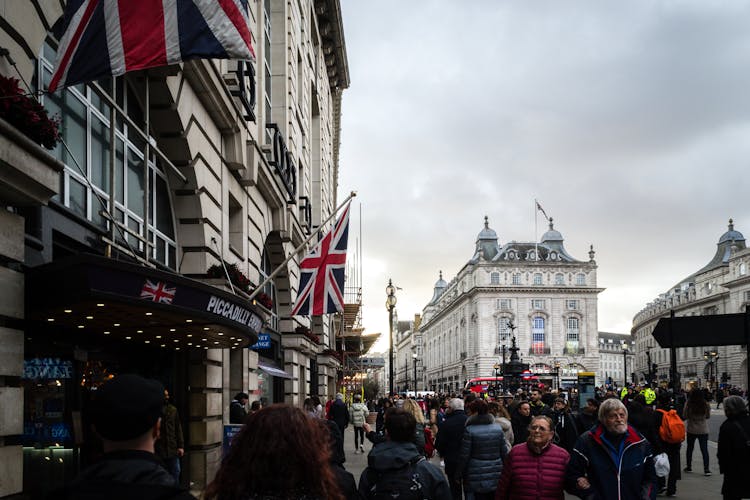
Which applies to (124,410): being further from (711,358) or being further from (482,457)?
(711,358)

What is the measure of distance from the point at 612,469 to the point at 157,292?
493 centimetres

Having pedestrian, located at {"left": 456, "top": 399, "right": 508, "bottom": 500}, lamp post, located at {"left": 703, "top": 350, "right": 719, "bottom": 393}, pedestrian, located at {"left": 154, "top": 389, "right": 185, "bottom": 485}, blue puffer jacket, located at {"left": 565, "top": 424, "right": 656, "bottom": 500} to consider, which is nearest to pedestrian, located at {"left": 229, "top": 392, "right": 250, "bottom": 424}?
pedestrian, located at {"left": 154, "top": 389, "right": 185, "bottom": 485}

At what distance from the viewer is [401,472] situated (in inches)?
215

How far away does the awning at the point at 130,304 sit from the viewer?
7641mm

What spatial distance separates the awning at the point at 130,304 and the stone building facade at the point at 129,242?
2 cm

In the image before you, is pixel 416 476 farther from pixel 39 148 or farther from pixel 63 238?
pixel 63 238

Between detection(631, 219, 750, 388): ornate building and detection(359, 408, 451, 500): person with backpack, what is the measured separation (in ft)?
281

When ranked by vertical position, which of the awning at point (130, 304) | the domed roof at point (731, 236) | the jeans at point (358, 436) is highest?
the domed roof at point (731, 236)

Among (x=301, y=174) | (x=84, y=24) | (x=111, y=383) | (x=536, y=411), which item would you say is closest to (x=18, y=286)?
(x=84, y=24)

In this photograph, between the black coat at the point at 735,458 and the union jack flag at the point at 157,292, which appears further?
the black coat at the point at 735,458

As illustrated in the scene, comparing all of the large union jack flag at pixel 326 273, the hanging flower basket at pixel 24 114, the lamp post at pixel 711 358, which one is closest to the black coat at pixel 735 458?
the hanging flower basket at pixel 24 114

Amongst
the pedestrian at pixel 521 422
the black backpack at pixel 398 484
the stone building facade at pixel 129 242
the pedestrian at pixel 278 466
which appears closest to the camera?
the pedestrian at pixel 278 466

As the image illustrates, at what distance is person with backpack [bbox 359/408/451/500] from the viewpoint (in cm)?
538

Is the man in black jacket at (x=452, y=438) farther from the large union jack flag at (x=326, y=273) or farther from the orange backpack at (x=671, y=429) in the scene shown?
the large union jack flag at (x=326, y=273)
